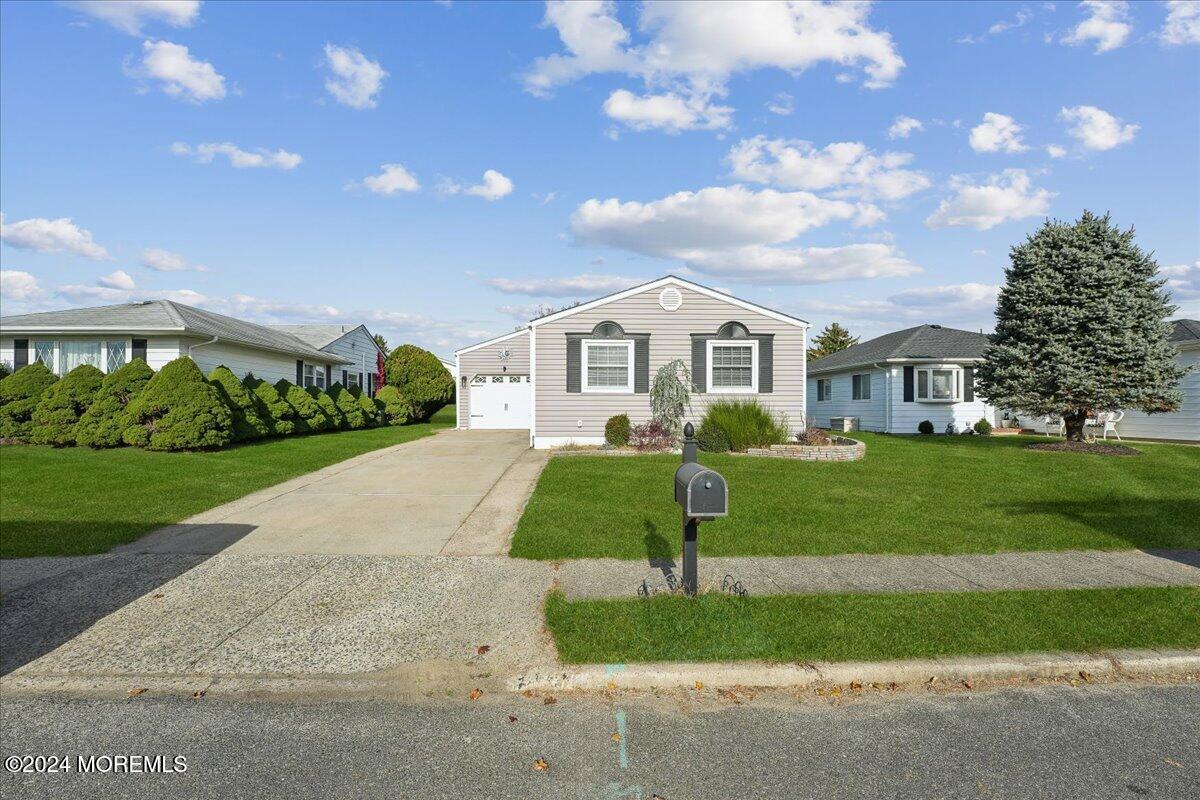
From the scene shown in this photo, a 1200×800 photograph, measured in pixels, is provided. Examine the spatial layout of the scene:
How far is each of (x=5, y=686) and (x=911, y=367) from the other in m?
24.7

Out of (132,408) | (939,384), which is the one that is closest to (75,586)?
(132,408)

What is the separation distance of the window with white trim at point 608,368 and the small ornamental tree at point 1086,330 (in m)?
10.2

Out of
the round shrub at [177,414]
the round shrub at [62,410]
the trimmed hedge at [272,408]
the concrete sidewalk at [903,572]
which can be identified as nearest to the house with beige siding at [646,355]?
the round shrub at [177,414]

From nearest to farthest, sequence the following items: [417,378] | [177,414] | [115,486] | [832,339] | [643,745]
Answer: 1. [643,745]
2. [115,486]
3. [177,414]
4. [417,378]
5. [832,339]

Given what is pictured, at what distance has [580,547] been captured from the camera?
692 cm

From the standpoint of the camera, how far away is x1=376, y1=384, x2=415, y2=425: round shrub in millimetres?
29344

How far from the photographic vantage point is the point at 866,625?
4.68 m

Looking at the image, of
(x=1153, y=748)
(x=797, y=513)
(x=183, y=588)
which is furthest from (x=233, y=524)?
(x=1153, y=748)

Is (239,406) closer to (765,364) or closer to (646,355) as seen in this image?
(646,355)

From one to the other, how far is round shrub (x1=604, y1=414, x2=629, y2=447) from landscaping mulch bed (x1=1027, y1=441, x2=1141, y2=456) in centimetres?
1066

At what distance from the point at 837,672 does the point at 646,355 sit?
13263mm

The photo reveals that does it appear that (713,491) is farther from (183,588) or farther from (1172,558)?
(1172,558)

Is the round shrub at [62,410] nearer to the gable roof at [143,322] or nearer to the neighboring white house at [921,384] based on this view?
the gable roof at [143,322]

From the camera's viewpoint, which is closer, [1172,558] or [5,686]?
[5,686]
